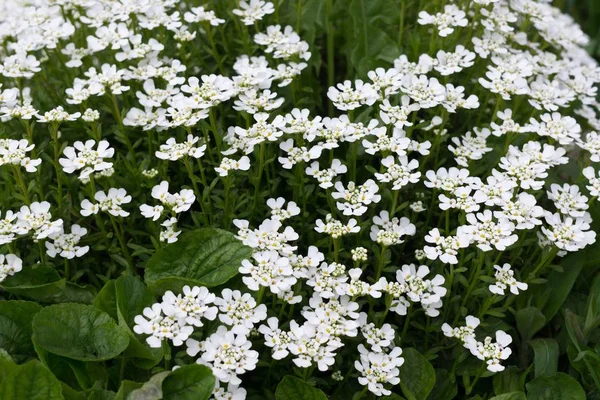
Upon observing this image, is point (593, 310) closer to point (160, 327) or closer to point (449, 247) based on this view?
point (449, 247)

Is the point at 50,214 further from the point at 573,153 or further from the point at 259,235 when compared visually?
the point at 573,153

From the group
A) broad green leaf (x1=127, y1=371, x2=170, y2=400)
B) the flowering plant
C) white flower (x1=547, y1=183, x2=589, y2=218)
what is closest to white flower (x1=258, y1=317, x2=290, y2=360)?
the flowering plant

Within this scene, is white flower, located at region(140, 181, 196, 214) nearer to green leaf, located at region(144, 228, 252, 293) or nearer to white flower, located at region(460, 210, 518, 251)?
green leaf, located at region(144, 228, 252, 293)

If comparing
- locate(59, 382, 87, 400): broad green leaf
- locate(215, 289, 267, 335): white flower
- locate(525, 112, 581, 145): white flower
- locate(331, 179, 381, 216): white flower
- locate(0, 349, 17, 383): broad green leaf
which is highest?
locate(525, 112, 581, 145): white flower

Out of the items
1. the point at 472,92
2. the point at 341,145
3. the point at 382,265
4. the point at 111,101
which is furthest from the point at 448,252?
the point at 111,101

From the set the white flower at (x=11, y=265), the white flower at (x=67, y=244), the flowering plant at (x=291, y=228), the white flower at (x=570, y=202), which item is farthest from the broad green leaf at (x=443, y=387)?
the white flower at (x=11, y=265)

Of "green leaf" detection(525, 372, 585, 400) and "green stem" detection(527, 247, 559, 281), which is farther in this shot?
"green stem" detection(527, 247, 559, 281)
